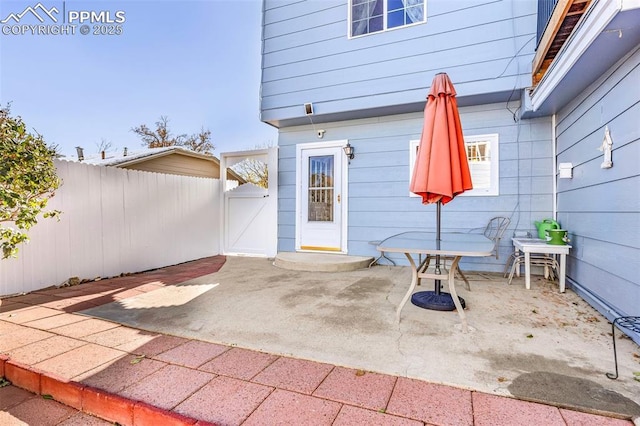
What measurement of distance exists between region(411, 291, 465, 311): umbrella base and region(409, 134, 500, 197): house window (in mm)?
2253

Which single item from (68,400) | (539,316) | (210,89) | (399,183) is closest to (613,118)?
(539,316)

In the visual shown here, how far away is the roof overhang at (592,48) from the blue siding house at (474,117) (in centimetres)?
1

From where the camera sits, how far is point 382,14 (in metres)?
5.12

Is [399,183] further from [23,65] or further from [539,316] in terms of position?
[23,65]

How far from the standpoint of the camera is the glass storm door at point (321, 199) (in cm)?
579

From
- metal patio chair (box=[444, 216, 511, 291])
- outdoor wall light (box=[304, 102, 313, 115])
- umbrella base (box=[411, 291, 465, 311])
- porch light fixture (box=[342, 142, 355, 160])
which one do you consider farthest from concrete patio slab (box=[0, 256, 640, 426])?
outdoor wall light (box=[304, 102, 313, 115])

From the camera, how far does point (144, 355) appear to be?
2.12 metres

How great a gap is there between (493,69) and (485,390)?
4.41 m

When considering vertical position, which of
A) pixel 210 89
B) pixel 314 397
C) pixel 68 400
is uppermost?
pixel 210 89

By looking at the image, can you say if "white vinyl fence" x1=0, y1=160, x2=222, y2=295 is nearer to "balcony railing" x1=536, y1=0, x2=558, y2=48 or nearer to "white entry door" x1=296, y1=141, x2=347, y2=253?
"white entry door" x1=296, y1=141, x2=347, y2=253

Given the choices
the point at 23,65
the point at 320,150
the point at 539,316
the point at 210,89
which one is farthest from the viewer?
the point at 210,89

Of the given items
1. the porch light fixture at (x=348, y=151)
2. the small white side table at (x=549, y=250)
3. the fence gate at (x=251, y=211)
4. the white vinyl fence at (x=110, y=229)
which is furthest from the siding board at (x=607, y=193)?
the white vinyl fence at (x=110, y=229)

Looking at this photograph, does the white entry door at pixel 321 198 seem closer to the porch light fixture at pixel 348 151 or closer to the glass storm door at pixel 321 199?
the glass storm door at pixel 321 199

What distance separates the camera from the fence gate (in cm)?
633
